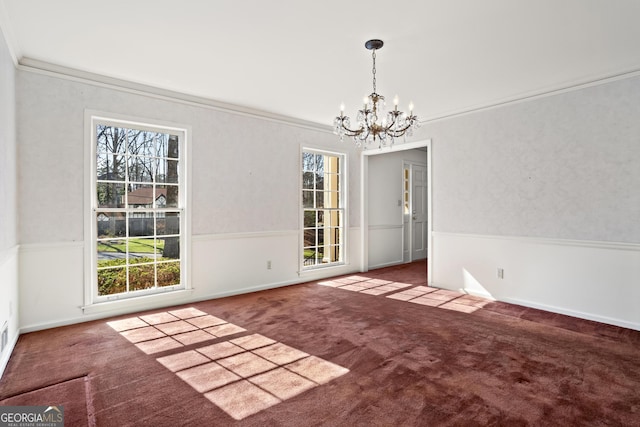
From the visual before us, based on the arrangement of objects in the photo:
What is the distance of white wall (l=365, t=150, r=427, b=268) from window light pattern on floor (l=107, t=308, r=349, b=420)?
385 centimetres

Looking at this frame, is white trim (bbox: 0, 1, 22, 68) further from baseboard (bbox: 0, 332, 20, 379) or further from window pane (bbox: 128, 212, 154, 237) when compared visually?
baseboard (bbox: 0, 332, 20, 379)

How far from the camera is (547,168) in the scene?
4.08 m

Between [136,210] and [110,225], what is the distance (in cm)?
32

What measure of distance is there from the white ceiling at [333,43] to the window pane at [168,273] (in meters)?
2.19

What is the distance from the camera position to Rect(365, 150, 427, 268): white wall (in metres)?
6.73

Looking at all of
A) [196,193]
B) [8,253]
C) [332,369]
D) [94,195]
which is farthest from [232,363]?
[94,195]

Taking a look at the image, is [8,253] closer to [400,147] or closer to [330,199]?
[330,199]

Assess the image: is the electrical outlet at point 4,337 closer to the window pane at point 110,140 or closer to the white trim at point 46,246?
the white trim at point 46,246

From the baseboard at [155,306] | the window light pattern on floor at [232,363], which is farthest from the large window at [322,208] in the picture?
the window light pattern on floor at [232,363]

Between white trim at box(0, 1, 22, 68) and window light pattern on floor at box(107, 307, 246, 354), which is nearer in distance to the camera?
white trim at box(0, 1, 22, 68)

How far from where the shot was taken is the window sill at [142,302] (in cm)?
373

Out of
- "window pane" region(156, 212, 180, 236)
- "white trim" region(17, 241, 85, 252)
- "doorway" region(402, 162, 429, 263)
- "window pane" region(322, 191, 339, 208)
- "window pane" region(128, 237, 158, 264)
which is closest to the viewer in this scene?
"white trim" region(17, 241, 85, 252)

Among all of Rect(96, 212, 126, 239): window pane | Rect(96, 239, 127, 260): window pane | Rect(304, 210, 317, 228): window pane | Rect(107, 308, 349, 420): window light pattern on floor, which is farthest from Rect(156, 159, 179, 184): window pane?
Rect(304, 210, 317, 228): window pane

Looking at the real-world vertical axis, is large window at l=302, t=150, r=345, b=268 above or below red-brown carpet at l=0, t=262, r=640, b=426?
above
